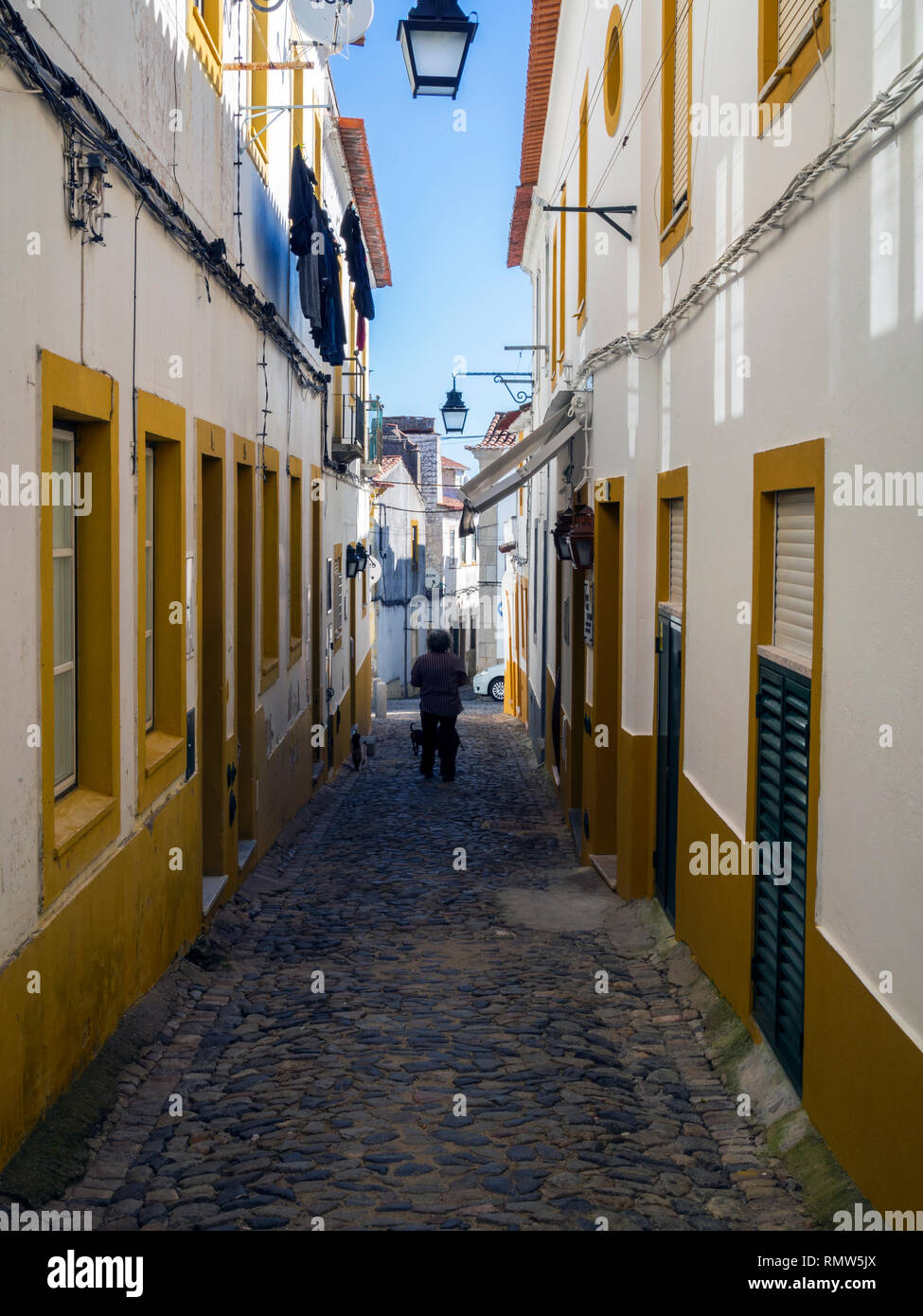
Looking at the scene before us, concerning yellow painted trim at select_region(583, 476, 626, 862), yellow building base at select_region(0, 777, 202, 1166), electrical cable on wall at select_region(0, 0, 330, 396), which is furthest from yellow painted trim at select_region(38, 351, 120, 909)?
yellow painted trim at select_region(583, 476, 626, 862)

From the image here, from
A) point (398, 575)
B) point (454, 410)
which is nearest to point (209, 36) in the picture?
point (454, 410)

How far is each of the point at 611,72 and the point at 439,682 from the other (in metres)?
7.47

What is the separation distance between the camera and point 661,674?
846 centimetres

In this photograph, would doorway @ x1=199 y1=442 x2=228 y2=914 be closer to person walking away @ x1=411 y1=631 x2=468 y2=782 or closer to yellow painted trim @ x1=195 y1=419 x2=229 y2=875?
yellow painted trim @ x1=195 y1=419 x2=229 y2=875

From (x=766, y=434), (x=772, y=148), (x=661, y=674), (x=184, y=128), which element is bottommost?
(x=661, y=674)

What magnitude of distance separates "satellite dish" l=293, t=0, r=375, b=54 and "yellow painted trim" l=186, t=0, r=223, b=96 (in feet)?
2.85

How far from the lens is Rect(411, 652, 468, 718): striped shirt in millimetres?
15805

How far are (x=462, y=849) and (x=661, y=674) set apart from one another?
146 inches

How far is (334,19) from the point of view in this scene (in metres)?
9.27

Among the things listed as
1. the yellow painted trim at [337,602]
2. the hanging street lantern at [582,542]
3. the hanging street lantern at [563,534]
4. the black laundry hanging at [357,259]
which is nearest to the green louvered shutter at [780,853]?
the hanging street lantern at [582,542]

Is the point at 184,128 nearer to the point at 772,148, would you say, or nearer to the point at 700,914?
the point at 772,148

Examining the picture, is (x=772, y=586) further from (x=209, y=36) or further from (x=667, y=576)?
(x=209, y=36)

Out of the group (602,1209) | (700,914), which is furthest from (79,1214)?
(700,914)

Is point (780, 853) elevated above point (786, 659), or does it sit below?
below
